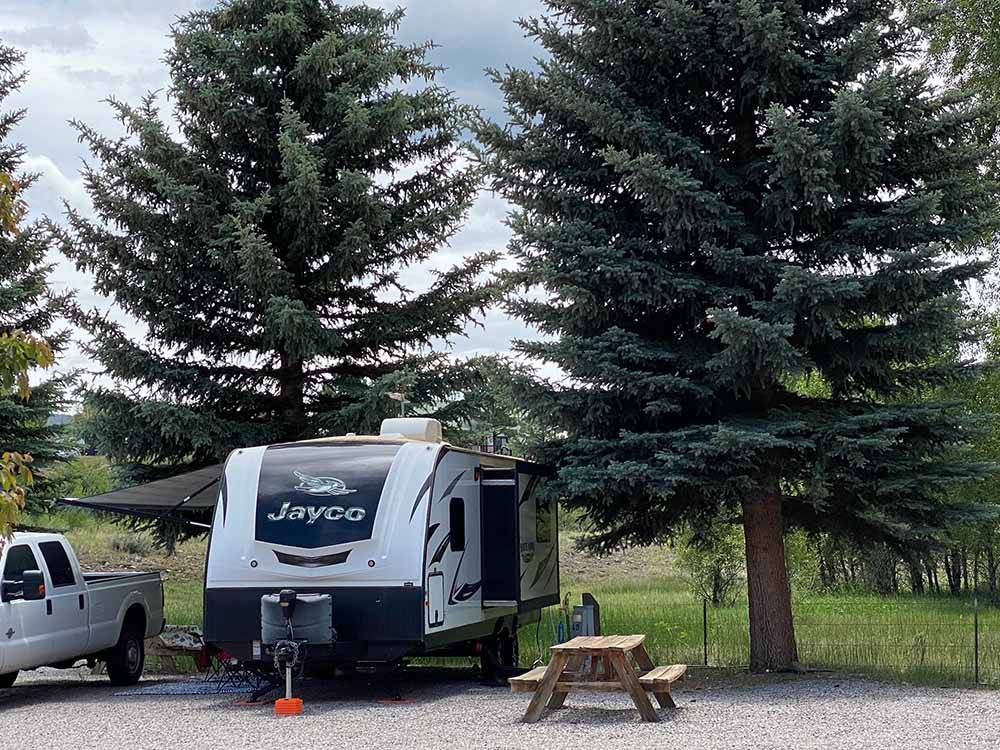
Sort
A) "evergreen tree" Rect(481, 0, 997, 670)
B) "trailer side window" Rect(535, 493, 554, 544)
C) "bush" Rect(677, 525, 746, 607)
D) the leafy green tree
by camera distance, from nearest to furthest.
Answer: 1. "evergreen tree" Rect(481, 0, 997, 670)
2. "trailer side window" Rect(535, 493, 554, 544)
3. the leafy green tree
4. "bush" Rect(677, 525, 746, 607)

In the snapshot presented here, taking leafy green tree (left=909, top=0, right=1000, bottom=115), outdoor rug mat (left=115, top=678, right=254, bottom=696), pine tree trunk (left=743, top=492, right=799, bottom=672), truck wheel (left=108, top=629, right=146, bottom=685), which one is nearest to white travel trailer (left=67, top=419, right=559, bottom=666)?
outdoor rug mat (left=115, top=678, right=254, bottom=696)

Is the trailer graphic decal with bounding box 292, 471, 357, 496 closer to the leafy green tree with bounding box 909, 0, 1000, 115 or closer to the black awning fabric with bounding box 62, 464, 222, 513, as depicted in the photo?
the black awning fabric with bounding box 62, 464, 222, 513

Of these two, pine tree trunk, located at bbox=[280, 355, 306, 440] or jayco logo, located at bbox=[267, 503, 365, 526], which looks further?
pine tree trunk, located at bbox=[280, 355, 306, 440]

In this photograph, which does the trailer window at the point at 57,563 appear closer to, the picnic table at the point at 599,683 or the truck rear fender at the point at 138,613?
the truck rear fender at the point at 138,613

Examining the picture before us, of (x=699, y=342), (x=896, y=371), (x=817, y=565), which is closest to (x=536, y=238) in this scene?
(x=699, y=342)

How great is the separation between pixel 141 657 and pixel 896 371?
10.2 meters

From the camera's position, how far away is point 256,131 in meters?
18.7

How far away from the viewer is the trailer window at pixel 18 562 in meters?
13.3

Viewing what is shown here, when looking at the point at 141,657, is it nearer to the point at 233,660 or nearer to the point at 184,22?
the point at 233,660

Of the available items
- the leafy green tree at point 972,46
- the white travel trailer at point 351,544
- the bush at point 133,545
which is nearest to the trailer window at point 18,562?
the white travel trailer at point 351,544

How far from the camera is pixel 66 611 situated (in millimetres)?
14039

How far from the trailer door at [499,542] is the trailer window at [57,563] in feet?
15.9

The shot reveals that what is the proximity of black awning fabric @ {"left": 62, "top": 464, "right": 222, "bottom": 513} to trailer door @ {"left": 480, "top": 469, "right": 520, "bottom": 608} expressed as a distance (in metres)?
3.35

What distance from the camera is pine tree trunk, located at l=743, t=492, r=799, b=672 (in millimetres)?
15094
